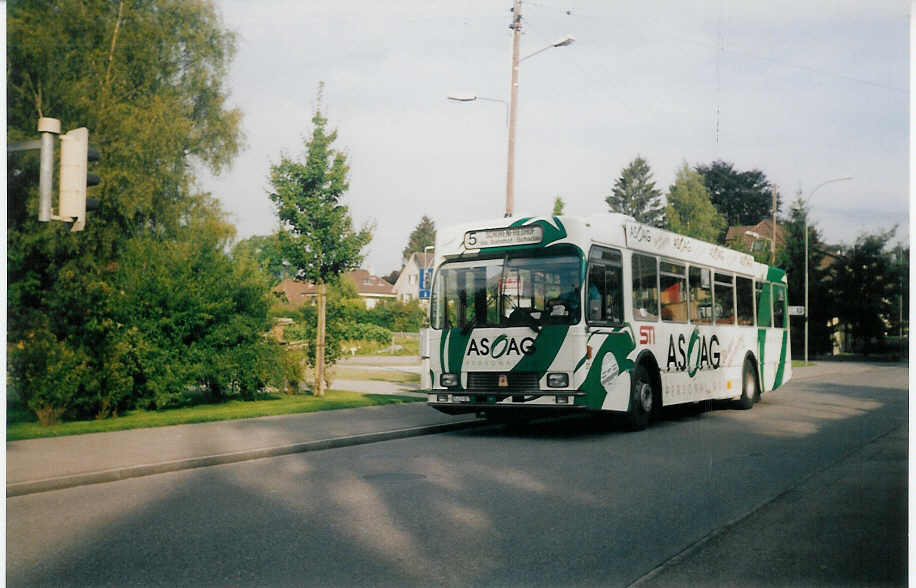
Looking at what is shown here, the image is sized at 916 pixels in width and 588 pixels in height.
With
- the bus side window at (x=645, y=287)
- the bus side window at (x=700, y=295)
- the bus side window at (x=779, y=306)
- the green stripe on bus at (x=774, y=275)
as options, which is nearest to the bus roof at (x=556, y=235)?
the bus side window at (x=645, y=287)

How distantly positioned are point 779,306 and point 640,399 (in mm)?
Result: 7597

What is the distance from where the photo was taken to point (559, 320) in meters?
11.3

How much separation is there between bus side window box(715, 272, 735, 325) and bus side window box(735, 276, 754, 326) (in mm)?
274

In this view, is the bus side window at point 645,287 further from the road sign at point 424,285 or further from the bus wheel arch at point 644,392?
the road sign at point 424,285

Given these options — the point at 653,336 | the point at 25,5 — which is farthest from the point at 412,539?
the point at 25,5

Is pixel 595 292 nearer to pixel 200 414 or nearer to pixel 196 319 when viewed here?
pixel 200 414

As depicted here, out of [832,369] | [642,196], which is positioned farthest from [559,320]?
[832,369]

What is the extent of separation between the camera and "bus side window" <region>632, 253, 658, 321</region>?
489 inches

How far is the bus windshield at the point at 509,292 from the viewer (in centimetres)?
1133

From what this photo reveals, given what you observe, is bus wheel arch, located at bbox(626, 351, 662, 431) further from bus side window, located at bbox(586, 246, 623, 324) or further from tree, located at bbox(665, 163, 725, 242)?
tree, located at bbox(665, 163, 725, 242)

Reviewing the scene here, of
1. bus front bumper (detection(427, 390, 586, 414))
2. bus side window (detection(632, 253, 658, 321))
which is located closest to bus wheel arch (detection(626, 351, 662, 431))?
bus side window (detection(632, 253, 658, 321))

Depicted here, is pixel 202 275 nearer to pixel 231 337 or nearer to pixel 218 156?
pixel 231 337

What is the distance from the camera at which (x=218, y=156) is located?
20.0m

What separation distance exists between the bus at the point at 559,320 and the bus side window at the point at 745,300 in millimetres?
2573
